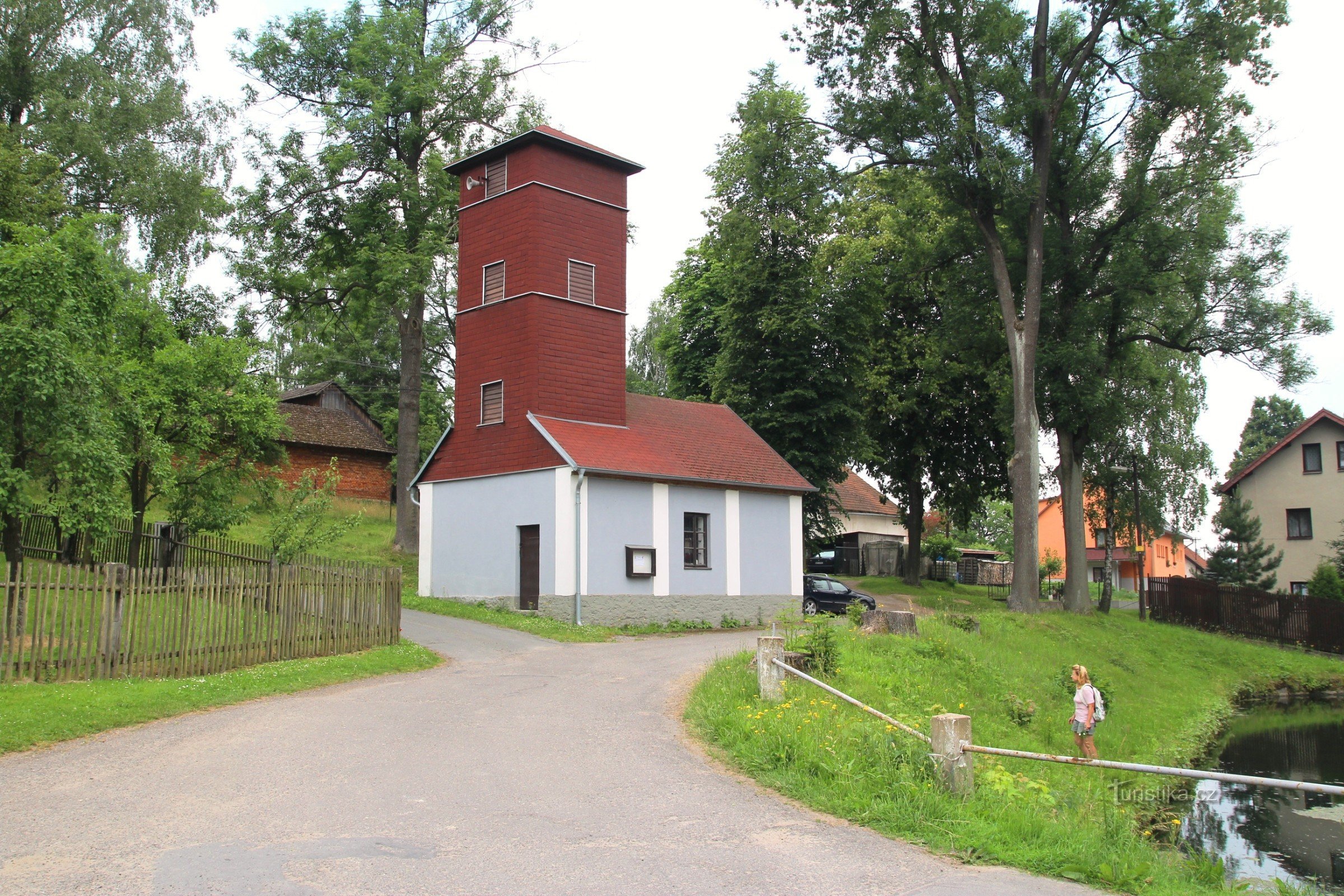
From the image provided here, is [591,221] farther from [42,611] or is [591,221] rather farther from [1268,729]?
[1268,729]

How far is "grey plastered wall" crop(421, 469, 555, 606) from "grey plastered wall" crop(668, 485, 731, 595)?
10.8ft

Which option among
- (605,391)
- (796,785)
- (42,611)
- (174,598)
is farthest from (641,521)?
(796,785)

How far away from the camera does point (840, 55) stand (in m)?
28.0

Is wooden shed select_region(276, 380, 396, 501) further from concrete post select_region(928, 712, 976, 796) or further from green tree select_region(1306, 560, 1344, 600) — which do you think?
green tree select_region(1306, 560, 1344, 600)

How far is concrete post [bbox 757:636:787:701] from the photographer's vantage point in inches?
462

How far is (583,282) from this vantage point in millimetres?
26500

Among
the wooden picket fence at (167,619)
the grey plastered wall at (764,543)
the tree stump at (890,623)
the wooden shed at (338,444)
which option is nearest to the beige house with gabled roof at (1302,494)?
the grey plastered wall at (764,543)

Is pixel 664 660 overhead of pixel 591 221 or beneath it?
beneath

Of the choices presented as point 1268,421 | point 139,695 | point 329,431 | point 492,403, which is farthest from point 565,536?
point 1268,421

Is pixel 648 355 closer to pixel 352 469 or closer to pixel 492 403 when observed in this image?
pixel 352 469

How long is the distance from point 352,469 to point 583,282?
1992 cm

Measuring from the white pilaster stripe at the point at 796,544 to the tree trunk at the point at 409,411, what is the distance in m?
11.9

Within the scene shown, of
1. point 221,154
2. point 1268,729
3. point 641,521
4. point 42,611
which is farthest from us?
point 221,154

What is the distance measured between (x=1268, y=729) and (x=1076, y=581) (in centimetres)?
797
